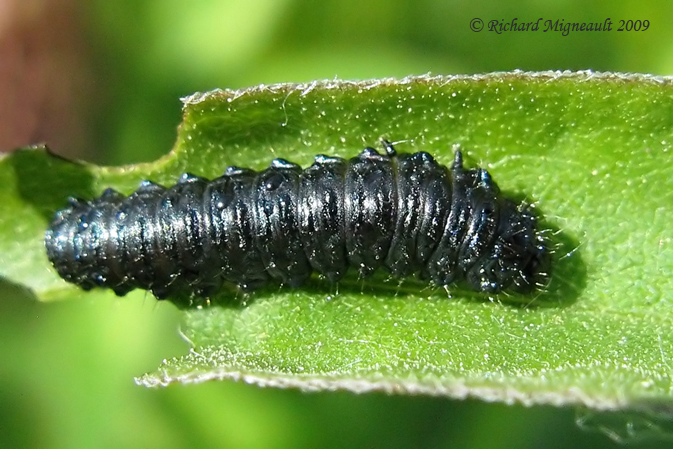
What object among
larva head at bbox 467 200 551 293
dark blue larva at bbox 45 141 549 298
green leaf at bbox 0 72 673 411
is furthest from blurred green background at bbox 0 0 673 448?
larva head at bbox 467 200 551 293

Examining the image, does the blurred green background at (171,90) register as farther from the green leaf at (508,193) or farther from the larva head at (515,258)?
the larva head at (515,258)

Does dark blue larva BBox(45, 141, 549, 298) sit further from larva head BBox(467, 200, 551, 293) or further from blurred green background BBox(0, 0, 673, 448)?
blurred green background BBox(0, 0, 673, 448)

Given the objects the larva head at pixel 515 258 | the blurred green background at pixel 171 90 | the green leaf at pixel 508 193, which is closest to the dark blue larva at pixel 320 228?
the larva head at pixel 515 258

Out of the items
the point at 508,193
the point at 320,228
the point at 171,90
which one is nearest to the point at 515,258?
the point at 508,193

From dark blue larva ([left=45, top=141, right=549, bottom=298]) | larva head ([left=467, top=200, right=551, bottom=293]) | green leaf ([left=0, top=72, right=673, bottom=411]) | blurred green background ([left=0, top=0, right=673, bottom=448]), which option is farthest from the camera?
blurred green background ([left=0, top=0, right=673, bottom=448])

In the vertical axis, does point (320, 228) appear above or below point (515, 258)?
above

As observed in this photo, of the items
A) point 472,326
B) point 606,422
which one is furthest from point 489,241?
point 606,422

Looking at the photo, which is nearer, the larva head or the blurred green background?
the larva head

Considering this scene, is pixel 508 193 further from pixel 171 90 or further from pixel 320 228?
pixel 171 90
